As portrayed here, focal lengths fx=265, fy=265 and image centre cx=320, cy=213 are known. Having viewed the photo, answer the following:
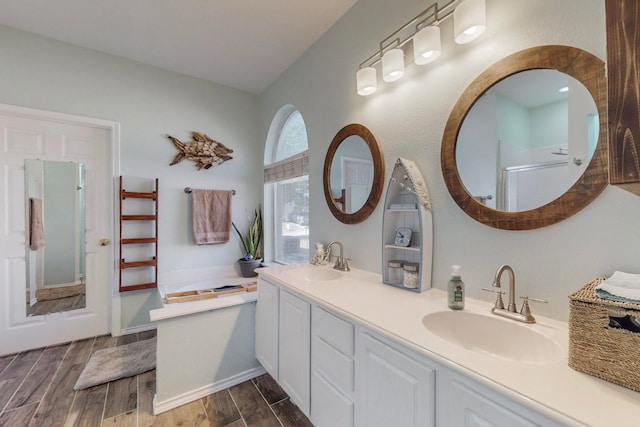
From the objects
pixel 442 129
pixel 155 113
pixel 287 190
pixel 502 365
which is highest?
pixel 155 113

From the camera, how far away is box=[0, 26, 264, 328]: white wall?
2.35m

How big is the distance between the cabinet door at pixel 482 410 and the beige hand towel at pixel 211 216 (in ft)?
9.48

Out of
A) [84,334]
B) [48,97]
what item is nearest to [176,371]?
[84,334]

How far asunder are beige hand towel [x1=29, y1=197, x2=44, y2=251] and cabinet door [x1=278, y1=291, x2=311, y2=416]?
247 centimetres

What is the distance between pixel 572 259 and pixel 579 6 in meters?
0.91

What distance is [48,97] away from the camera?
2.40 metres

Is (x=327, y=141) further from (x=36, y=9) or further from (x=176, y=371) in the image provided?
(x=36, y=9)

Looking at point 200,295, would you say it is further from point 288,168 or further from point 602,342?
point 602,342

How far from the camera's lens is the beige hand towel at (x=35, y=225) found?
240 centimetres

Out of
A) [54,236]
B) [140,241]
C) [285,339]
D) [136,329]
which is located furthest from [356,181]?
[54,236]

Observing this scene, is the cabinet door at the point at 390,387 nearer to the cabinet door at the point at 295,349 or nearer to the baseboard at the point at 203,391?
the cabinet door at the point at 295,349

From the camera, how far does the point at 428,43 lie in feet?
4.19

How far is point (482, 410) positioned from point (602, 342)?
0.34 metres

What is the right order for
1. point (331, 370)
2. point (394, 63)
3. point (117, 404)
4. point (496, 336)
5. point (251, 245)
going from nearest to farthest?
point (496, 336)
point (331, 370)
point (394, 63)
point (117, 404)
point (251, 245)
